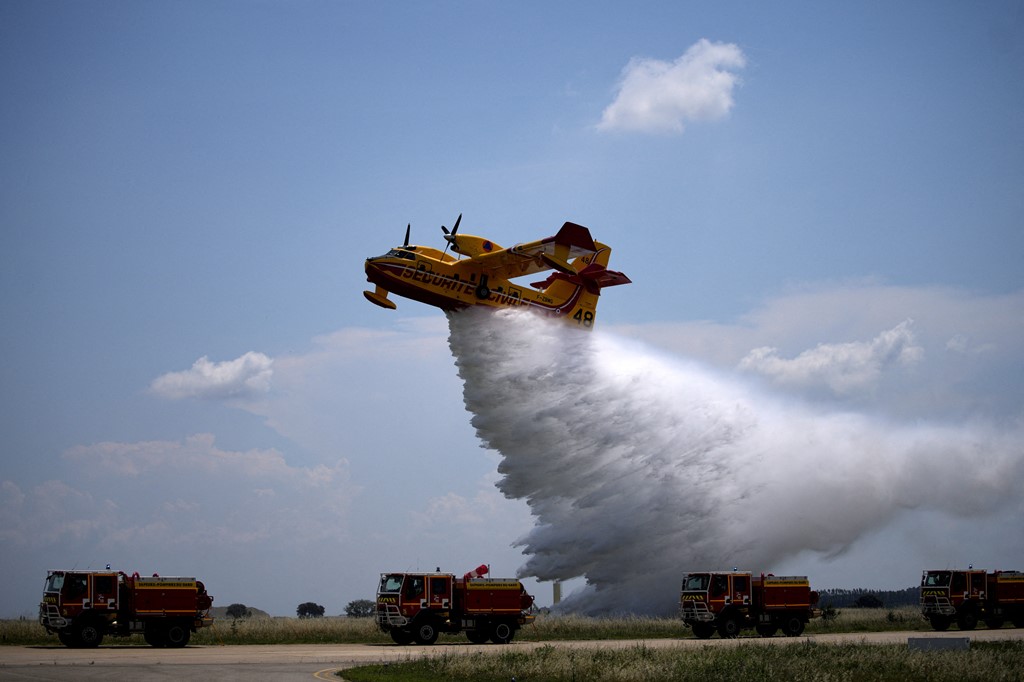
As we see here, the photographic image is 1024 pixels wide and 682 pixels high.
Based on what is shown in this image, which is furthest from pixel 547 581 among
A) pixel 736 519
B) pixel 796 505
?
pixel 796 505

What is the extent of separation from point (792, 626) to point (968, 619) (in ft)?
30.7

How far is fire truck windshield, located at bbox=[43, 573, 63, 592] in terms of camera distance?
1432 inches

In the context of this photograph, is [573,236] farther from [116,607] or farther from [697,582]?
[116,607]

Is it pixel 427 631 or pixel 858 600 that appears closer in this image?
pixel 427 631

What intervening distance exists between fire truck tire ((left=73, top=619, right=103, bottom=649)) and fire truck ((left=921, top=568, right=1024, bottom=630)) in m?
34.0

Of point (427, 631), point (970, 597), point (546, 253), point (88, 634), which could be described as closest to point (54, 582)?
point (88, 634)

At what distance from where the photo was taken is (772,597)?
1665 inches

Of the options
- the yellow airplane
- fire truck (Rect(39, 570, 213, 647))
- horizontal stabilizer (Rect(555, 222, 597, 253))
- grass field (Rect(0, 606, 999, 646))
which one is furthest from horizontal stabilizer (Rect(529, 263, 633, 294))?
fire truck (Rect(39, 570, 213, 647))

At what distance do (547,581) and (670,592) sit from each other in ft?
19.0

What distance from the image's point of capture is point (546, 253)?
46781 mm

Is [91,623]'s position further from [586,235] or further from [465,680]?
[586,235]

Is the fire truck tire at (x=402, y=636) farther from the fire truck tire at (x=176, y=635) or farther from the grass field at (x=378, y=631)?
the fire truck tire at (x=176, y=635)

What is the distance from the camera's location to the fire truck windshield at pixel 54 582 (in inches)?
1432

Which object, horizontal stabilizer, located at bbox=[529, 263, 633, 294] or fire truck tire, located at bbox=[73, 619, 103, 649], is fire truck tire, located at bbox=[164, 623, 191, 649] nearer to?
fire truck tire, located at bbox=[73, 619, 103, 649]
